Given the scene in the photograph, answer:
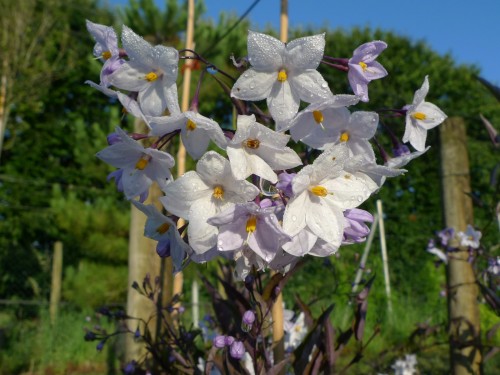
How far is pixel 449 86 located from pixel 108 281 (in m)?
8.44

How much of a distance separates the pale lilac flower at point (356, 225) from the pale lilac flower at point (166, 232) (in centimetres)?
25

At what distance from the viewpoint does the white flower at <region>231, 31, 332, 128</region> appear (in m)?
0.81

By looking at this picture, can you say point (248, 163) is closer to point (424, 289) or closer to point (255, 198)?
point (255, 198)

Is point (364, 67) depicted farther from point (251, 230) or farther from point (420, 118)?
point (251, 230)

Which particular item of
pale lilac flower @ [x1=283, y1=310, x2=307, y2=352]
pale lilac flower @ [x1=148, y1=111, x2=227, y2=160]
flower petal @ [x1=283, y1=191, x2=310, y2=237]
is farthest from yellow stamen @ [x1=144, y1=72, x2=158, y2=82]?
pale lilac flower @ [x1=283, y1=310, x2=307, y2=352]

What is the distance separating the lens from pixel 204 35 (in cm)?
821

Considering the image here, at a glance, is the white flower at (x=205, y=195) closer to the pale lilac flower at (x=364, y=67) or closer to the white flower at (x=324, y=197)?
the white flower at (x=324, y=197)

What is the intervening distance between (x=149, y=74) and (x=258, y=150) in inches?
9.5

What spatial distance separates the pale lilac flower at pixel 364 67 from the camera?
88cm

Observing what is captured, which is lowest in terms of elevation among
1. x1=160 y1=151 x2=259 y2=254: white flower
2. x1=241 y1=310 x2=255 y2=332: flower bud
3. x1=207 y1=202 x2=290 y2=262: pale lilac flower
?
x1=241 y1=310 x2=255 y2=332: flower bud

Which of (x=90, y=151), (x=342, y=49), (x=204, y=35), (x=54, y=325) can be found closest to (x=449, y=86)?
(x=342, y=49)

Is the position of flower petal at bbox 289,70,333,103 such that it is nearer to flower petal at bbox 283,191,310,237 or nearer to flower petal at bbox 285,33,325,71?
flower petal at bbox 285,33,325,71

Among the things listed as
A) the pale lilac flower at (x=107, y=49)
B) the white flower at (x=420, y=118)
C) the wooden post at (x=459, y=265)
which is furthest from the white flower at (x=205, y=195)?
the wooden post at (x=459, y=265)

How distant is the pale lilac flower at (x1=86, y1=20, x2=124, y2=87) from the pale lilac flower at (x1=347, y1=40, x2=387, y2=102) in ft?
1.32
